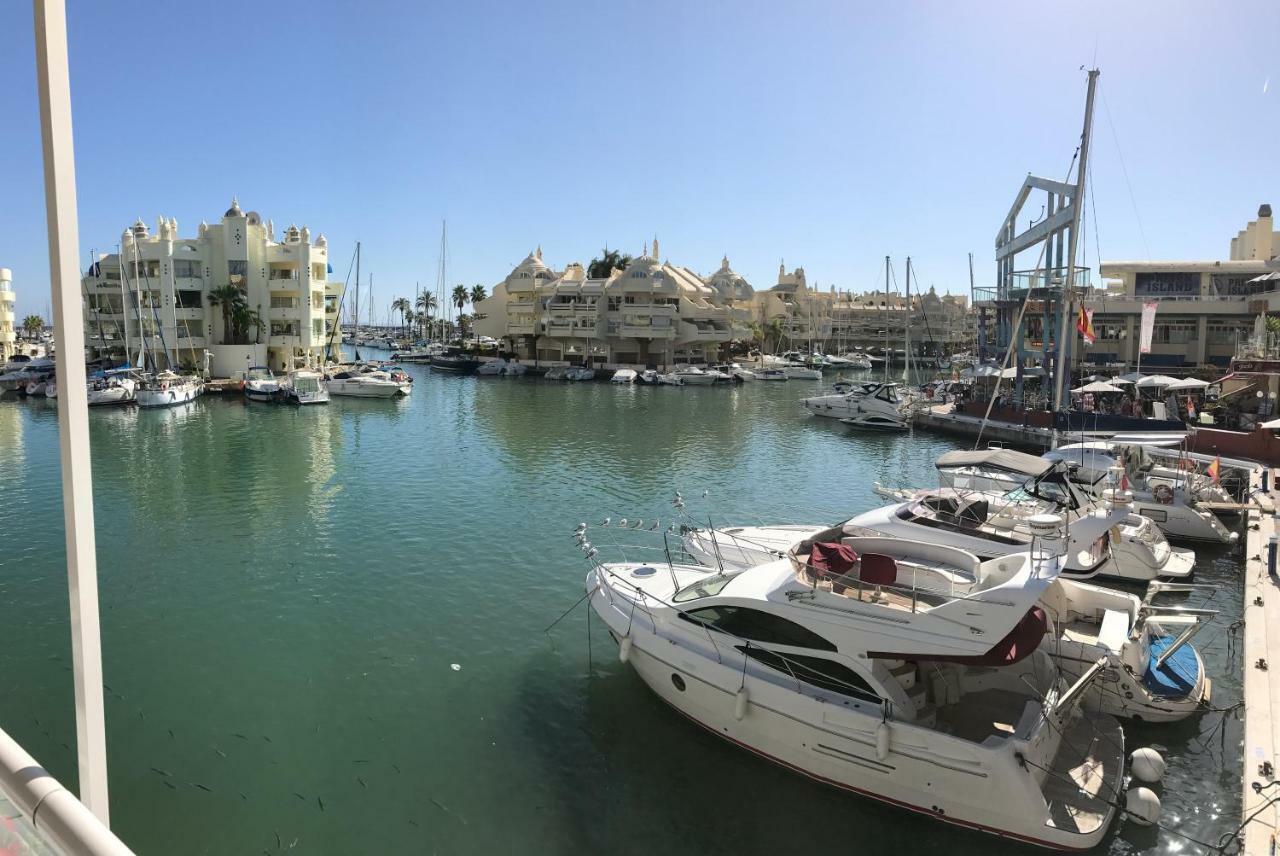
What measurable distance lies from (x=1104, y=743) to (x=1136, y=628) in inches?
129

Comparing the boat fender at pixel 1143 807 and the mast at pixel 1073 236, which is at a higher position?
the mast at pixel 1073 236

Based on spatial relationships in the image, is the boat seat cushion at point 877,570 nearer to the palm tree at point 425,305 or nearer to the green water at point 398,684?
the green water at point 398,684

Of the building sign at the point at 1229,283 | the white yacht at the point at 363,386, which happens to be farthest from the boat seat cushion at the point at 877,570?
the building sign at the point at 1229,283

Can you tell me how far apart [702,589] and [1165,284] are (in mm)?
64868

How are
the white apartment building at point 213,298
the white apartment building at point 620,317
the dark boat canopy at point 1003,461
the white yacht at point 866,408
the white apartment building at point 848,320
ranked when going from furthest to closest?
1. the white apartment building at point 848,320
2. the white apartment building at point 620,317
3. the white apartment building at point 213,298
4. the white yacht at point 866,408
5. the dark boat canopy at point 1003,461

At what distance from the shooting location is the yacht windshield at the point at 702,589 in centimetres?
1275

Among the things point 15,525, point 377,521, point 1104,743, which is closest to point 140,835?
point 1104,743

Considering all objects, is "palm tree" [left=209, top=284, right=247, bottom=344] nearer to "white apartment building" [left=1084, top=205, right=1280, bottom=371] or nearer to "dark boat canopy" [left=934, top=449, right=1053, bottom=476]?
"dark boat canopy" [left=934, top=449, right=1053, bottom=476]

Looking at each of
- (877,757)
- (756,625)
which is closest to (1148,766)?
(877,757)

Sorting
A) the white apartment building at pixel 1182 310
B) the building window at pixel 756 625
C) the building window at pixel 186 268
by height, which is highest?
the building window at pixel 186 268

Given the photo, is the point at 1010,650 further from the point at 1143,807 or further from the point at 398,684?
the point at 398,684

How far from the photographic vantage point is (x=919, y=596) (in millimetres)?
11273

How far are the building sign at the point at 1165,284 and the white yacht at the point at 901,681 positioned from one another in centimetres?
6138

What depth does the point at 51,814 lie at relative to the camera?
2.42 meters
